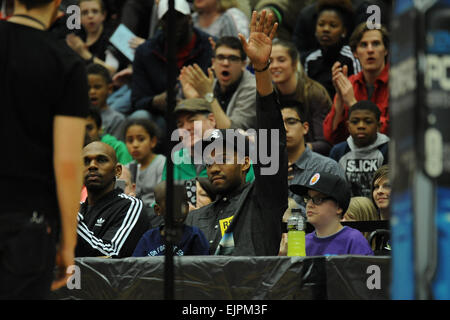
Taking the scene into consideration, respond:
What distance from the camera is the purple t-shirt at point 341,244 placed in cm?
575

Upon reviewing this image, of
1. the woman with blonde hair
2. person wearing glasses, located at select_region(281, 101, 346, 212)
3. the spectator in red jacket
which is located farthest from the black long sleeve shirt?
the spectator in red jacket

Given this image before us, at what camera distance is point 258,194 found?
237 inches

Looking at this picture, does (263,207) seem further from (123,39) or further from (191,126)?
(123,39)

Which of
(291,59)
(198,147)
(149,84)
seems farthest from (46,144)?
(149,84)

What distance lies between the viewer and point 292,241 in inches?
215

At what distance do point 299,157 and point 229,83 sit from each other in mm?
1738

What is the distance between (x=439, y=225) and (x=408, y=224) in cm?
9

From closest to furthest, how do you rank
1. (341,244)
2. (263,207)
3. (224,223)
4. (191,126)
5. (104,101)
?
(341,244) < (263,207) < (224,223) < (191,126) < (104,101)

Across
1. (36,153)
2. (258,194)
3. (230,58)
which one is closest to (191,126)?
(230,58)

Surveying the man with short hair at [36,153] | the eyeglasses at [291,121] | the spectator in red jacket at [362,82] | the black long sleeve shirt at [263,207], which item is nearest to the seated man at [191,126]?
the eyeglasses at [291,121]

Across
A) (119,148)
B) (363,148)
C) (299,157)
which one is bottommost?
(299,157)

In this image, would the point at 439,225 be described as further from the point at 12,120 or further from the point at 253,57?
the point at 253,57

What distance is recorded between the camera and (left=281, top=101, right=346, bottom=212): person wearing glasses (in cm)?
749

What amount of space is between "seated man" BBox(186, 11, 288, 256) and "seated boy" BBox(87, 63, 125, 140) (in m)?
3.83
